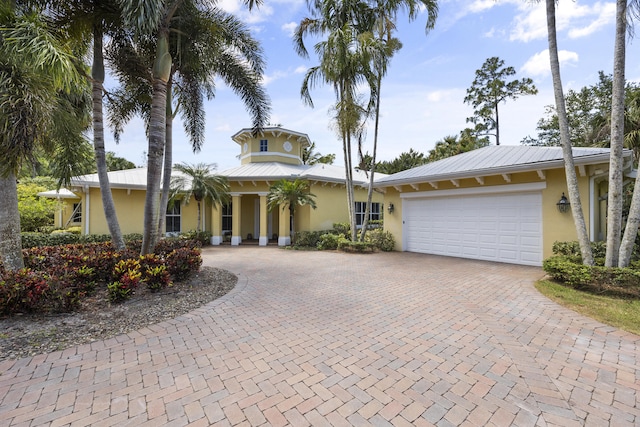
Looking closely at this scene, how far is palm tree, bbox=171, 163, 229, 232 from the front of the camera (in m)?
13.2

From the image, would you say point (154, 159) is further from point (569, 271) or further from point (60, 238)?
point (569, 271)

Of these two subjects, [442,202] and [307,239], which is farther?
[307,239]

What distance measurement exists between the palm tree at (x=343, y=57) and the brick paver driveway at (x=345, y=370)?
8111mm

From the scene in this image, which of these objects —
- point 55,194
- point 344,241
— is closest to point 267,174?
point 344,241

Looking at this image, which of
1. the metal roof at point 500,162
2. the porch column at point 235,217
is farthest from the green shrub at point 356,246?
the porch column at point 235,217

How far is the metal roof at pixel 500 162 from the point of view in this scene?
7.61m

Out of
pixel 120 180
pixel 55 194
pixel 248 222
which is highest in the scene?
pixel 120 180

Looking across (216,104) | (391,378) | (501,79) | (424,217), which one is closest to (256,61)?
(216,104)

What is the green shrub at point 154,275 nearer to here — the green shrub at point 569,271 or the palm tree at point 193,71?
the palm tree at point 193,71

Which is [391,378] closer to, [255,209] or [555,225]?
[555,225]

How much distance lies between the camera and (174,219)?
15359 millimetres

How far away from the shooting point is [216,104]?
35.4 feet

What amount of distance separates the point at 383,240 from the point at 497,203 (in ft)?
15.2

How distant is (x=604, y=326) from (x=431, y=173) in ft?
23.4
